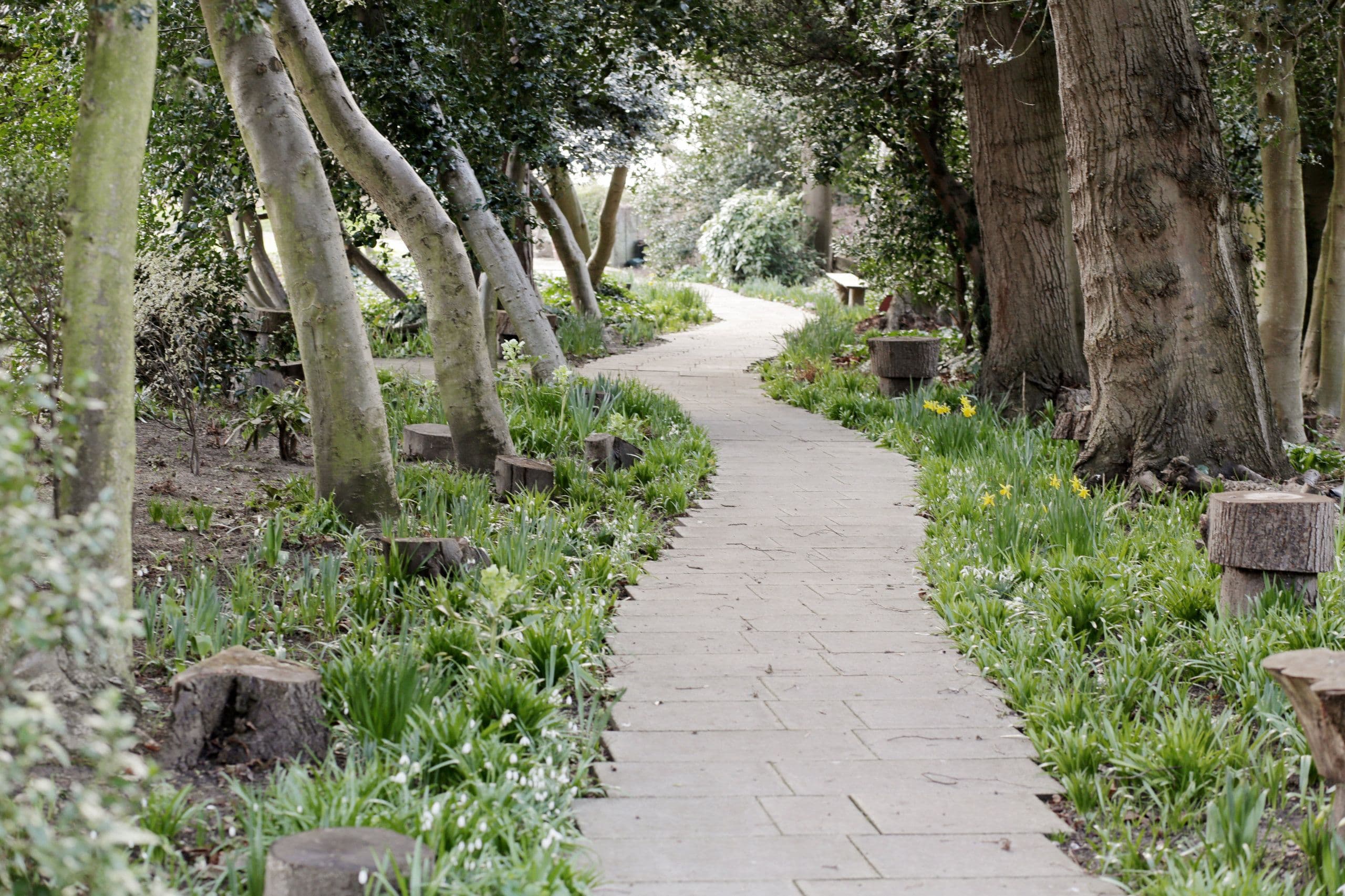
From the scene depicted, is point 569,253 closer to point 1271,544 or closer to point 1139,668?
point 1271,544

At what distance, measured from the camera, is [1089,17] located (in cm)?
679

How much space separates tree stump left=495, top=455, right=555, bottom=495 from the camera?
6629 mm

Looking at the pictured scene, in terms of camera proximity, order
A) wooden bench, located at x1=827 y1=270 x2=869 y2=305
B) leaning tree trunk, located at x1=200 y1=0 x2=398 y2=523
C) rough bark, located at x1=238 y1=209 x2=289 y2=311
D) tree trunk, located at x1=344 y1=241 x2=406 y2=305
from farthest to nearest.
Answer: wooden bench, located at x1=827 y1=270 x2=869 y2=305, tree trunk, located at x1=344 y1=241 x2=406 y2=305, rough bark, located at x1=238 y1=209 x2=289 y2=311, leaning tree trunk, located at x1=200 y1=0 x2=398 y2=523

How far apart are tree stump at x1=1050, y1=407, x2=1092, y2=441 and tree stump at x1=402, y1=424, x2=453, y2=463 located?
372 centimetres

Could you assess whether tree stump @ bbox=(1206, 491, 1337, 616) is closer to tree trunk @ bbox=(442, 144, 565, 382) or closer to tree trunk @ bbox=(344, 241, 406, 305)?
tree trunk @ bbox=(442, 144, 565, 382)

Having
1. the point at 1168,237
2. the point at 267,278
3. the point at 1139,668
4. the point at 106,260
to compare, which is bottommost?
the point at 1139,668

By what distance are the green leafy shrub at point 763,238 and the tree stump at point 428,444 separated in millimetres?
19364

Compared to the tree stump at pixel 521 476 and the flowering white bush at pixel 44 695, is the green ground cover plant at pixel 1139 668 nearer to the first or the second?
the tree stump at pixel 521 476

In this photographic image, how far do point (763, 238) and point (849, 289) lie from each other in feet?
15.0

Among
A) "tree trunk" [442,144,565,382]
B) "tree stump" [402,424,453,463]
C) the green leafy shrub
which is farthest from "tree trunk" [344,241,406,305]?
the green leafy shrub

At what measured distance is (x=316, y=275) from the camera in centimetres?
552

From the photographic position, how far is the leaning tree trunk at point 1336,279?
920 centimetres

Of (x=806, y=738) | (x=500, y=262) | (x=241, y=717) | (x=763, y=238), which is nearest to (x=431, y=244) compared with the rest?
(x=500, y=262)

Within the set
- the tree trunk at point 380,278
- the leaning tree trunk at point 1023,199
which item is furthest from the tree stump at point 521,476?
the tree trunk at point 380,278
